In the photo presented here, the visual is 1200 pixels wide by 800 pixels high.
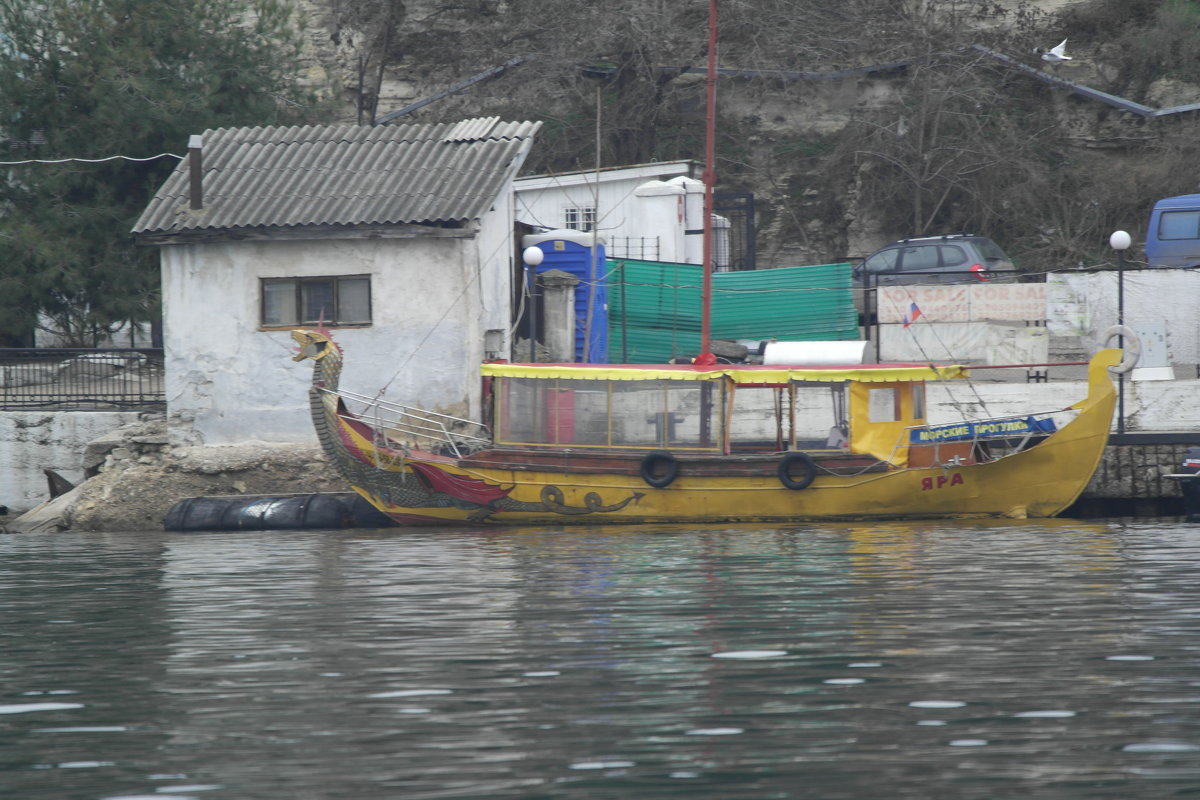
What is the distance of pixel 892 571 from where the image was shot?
1361cm

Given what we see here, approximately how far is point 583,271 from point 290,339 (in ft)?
20.7

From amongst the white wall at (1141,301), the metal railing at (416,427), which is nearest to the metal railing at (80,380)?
the metal railing at (416,427)

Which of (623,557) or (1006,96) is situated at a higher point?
→ (1006,96)

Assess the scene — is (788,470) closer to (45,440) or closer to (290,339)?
(290,339)

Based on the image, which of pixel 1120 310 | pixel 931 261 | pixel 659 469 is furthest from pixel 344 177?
pixel 1120 310

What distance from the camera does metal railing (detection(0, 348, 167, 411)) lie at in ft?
79.9

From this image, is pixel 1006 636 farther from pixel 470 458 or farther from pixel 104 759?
pixel 470 458

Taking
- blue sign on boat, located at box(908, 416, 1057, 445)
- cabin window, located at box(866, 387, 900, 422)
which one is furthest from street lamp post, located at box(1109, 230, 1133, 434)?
cabin window, located at box(866, 387, 900, 422)

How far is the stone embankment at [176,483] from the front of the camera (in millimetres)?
21938

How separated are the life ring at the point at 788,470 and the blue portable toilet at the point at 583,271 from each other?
591 cm

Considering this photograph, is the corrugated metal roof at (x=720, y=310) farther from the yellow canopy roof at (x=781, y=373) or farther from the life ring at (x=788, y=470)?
the life ring at (x=788, y=470)

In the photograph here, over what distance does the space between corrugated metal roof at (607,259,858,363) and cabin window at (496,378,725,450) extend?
5659 mm

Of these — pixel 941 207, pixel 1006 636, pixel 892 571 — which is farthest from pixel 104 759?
pixel 941 207

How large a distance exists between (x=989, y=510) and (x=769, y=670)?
11.8 meters
